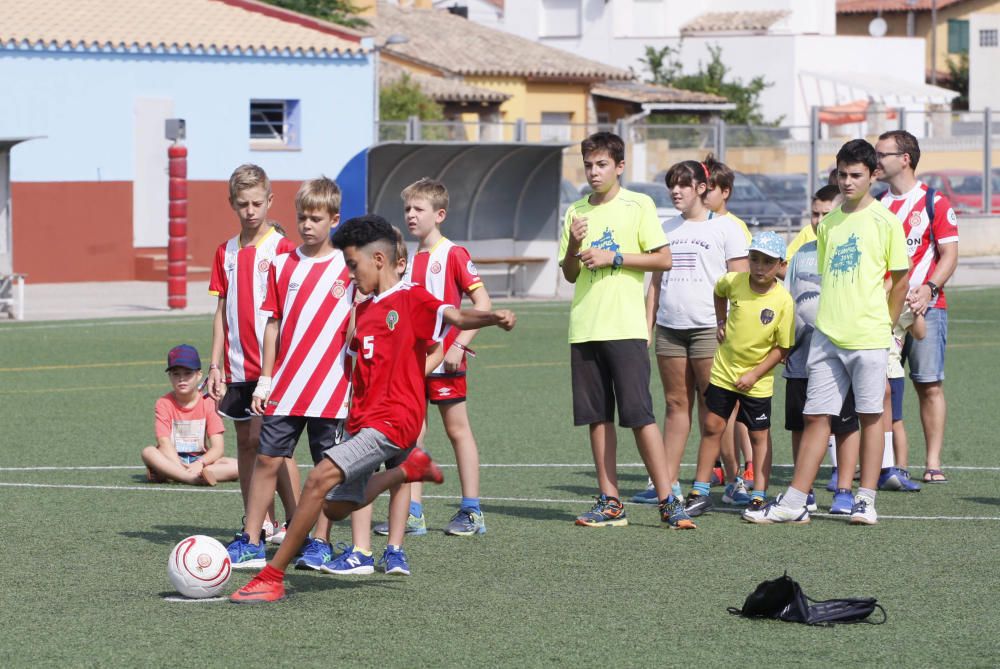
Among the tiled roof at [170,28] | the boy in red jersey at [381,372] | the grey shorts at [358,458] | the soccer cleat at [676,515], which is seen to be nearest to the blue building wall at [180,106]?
the tiled roof at [170,28]

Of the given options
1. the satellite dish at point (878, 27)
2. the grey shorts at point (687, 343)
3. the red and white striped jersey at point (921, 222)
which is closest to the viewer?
the grey shorts at point (687, 343)

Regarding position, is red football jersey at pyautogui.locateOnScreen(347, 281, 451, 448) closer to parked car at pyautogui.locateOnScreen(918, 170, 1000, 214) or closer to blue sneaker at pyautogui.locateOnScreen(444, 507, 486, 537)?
blue sneaker at pyautogui.locateOnScreen(444, 507, 486, 537)

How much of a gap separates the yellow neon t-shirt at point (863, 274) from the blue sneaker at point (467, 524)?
205cm

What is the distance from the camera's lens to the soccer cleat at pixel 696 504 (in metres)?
9.18

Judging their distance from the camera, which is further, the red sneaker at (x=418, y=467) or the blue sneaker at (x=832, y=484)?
the blue sneaker at (x=832, y=484)

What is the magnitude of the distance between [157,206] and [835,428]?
79.2ft

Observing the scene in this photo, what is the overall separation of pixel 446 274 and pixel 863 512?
8.20 ft

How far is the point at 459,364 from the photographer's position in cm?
851

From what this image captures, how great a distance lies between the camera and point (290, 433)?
764 cm

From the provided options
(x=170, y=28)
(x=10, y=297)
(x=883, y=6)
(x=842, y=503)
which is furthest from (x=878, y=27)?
(x=842, y=503)

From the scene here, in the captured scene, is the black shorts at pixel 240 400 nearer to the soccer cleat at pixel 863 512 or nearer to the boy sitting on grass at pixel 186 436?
the boy sitting on grass at pixel 186 436

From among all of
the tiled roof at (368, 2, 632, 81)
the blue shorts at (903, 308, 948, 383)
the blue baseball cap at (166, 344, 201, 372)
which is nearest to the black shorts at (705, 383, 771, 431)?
the blue shorts at (903, 308, 948, 383)

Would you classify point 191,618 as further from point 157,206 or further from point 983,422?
point 157,206

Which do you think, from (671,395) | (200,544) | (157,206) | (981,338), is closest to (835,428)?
(671,395)
